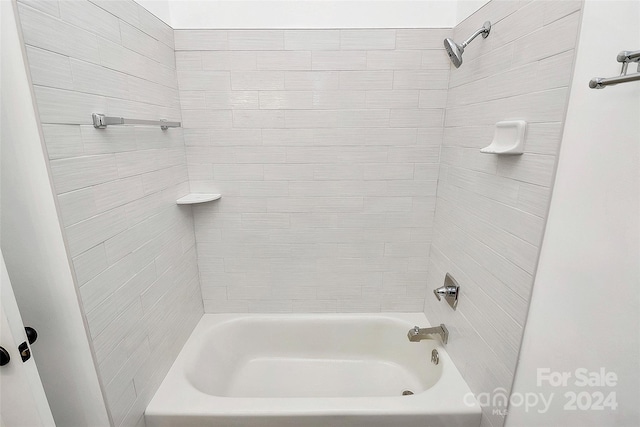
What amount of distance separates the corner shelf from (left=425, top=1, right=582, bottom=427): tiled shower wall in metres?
1.22

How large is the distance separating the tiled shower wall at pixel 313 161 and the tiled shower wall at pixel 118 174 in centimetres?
21

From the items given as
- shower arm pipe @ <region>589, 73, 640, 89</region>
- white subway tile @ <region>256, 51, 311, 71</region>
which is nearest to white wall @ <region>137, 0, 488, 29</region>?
white subway tile @ <region>256, 51, 311, 71</region>

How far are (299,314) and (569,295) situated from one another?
143 cm

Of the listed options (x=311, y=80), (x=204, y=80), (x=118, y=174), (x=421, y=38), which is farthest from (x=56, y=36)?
(x=421, y=38)

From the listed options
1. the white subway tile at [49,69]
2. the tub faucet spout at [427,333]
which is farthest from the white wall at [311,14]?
the tub faucet spout at [427,333]

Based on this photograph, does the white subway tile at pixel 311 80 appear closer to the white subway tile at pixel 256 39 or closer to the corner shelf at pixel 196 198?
the white subway tile at pixel 256 39

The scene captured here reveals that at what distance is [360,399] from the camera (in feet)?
4.22

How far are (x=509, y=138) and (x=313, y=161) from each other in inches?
36.5

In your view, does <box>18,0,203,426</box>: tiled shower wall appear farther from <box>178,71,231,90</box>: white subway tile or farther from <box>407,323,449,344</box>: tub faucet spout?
<box>407,323,449,344</box>: tub faucet spout

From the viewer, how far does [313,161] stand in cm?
167

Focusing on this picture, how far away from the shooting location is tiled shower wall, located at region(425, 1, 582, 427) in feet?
2.88

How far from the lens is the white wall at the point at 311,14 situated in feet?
4.86

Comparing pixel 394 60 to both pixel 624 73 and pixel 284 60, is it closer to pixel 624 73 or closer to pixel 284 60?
pixel 284 60

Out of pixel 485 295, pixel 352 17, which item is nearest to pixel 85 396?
pixel 485 295
